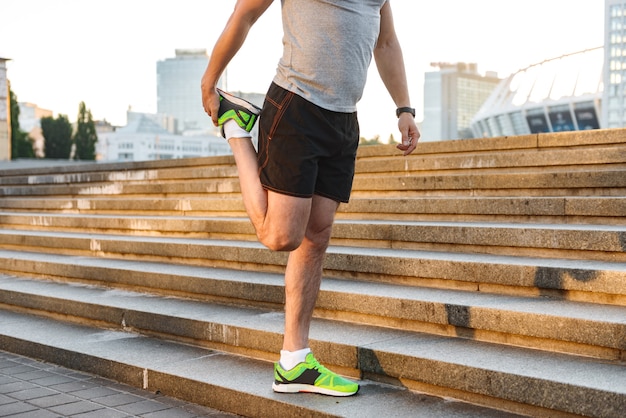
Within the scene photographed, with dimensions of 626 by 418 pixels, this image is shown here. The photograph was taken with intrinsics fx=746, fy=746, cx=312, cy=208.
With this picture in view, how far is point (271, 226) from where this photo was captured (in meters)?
3.06

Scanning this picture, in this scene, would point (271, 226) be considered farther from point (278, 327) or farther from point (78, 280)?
point (78, 280)

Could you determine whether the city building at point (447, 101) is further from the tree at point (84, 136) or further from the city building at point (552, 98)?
the tree at point (84, 136)

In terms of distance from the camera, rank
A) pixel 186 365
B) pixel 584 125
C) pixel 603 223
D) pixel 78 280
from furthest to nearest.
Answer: pixel 584 125 < pixel 78 280 < pixel 603 223 < pixel 186 365

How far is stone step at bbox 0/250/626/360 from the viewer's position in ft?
11.1

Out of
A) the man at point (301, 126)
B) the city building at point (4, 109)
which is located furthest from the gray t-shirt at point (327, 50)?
the city building at point (4, 109)

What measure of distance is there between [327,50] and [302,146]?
41cm

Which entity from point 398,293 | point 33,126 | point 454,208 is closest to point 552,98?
point 454,208

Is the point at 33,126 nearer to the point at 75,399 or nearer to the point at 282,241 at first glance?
the point at 75,399

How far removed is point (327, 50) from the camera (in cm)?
303

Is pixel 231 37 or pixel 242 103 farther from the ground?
pixel 231 37

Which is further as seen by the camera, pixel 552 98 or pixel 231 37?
pixel 552 98

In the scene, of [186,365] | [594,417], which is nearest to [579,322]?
[594,417]

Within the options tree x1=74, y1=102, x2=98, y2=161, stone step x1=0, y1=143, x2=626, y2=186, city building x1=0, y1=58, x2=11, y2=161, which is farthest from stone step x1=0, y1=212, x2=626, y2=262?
tree x1=74, y1=102, x2=98, y2=161

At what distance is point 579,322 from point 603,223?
2.07 meters
